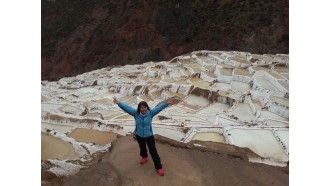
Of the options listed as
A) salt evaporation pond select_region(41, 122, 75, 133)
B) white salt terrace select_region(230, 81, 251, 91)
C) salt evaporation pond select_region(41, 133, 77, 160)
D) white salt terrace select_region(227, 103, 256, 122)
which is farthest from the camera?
white salt terrace select_region(230, 81, 251, 91)

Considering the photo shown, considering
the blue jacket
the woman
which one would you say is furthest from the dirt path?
the blue jacket

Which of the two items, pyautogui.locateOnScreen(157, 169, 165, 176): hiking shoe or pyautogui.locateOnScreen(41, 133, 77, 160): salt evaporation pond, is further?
pyautogui.locateOnScreen(41, 133, 77, 160): salt evaporation pond

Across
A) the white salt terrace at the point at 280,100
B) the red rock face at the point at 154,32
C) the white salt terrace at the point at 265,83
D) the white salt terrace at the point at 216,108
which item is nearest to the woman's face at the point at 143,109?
the white salt terrace at the point at 216,108

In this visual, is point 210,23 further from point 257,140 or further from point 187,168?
point 187,168

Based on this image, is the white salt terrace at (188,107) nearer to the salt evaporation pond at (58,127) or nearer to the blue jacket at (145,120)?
the salt evaporation pond at (58,127)

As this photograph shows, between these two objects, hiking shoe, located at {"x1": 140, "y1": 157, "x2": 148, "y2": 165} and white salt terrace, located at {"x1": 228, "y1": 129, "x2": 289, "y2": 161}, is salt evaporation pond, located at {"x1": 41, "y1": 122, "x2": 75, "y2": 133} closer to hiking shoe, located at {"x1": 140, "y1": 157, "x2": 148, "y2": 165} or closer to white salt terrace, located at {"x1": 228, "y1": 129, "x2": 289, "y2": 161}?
hiking shoe, located at {"x1": 140, "y1": 157, "x2": 148, "y2": 165}

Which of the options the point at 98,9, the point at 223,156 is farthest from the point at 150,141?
the point at 98,9
